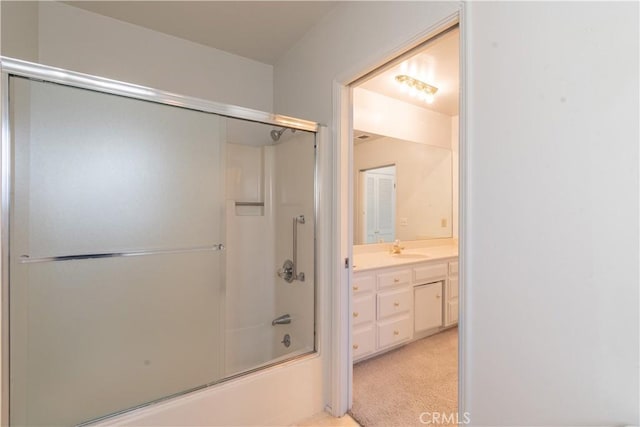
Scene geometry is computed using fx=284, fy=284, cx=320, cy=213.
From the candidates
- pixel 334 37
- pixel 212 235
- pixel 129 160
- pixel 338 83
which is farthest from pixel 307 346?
pixel 334 37

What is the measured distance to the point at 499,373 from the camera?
3.45 feet

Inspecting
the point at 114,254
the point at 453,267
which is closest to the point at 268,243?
the point at 114,254

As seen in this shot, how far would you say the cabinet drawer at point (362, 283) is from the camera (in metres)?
2.26

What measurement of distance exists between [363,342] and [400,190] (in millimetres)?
1674

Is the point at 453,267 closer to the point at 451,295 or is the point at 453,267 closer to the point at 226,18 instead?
→ the point at 451,295

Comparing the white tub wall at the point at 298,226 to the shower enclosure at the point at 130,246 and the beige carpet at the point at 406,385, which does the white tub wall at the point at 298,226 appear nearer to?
the shower enclosure at the point at 130,246

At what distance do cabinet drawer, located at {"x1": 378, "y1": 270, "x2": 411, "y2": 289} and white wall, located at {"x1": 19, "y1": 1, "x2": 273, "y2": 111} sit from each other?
6.18 feet

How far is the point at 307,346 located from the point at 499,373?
125 centimetres

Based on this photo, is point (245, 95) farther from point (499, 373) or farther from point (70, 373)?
point (499, 373)

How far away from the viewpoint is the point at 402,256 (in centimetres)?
296

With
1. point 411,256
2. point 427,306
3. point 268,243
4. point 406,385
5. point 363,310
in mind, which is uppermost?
point 268,243

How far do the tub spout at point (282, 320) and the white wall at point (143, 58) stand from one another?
1892mm

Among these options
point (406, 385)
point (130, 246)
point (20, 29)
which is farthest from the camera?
point (406, 385)

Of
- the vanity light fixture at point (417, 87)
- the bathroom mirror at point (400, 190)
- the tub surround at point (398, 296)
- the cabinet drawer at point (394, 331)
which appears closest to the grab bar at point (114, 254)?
the tub surround at point (398, 296)
